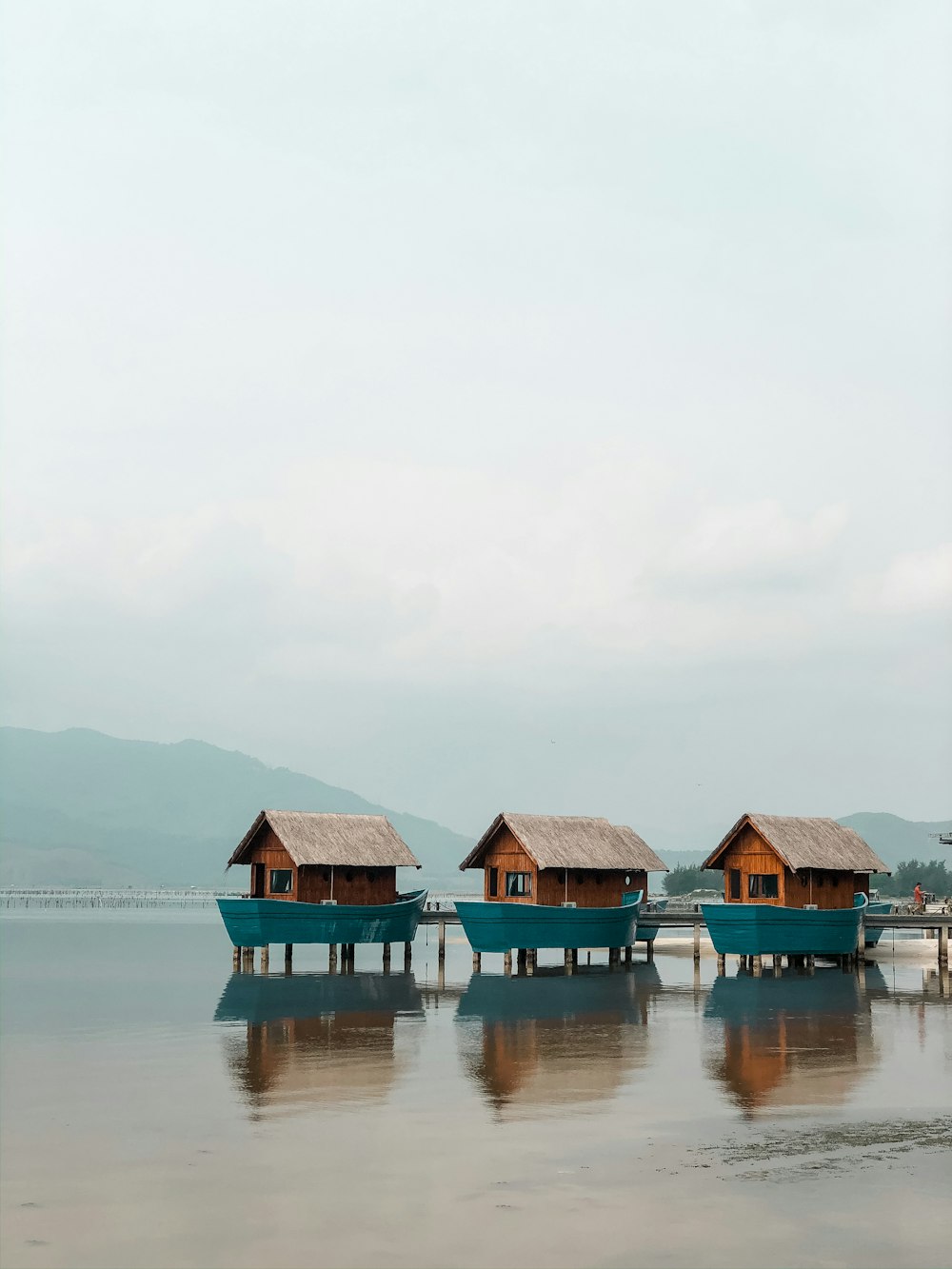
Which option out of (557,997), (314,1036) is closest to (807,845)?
(557,997)

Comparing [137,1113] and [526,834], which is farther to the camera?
[526,834]

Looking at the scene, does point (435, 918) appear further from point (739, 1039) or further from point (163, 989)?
point (739, 1039)

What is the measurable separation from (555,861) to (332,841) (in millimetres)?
10062

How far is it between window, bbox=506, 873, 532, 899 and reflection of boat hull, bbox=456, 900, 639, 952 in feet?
6.68

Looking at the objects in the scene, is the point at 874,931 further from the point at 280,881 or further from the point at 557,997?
the point at 557,997

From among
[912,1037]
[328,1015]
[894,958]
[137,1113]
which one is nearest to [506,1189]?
[137,1113]

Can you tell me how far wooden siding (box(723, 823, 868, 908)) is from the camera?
59.6m

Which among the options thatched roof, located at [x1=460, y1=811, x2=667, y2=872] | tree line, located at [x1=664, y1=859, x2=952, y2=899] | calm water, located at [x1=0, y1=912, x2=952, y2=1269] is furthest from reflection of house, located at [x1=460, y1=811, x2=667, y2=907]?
tree line, located at [x1=664, y1=859, x2=952, y2=899]

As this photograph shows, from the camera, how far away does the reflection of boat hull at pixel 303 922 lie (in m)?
60.1

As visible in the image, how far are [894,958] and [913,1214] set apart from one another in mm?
55053

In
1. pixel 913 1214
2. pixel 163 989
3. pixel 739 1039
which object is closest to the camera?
pixel 913 1214

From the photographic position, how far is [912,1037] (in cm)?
3822

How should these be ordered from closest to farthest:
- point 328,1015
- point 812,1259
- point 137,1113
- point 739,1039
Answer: point 812,1259, point 137,1113, point 739,1039, point 328,1015

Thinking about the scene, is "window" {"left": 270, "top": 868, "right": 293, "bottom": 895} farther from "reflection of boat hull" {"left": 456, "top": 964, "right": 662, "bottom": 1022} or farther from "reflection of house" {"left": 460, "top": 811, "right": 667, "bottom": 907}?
"reflection of boat hull" {"left": 456, "top": 964, "right": 662, "bottom": 1022}
